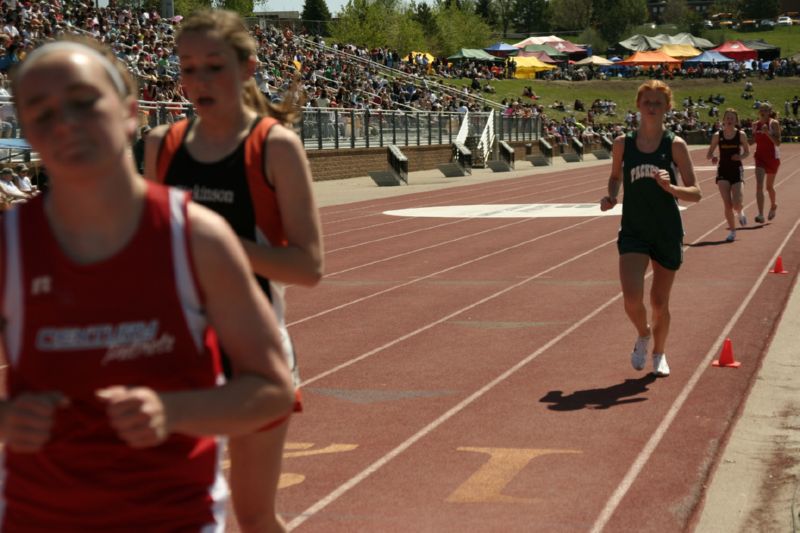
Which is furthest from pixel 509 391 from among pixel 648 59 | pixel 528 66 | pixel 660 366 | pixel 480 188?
pixel 648 59

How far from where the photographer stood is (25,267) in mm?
2211

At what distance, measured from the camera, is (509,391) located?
8.62 metres

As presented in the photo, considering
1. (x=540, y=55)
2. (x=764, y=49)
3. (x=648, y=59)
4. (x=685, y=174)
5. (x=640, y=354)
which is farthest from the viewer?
(x=764, y=49)

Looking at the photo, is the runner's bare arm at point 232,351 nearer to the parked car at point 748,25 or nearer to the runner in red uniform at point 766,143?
the runner in red uniform at point 766,143

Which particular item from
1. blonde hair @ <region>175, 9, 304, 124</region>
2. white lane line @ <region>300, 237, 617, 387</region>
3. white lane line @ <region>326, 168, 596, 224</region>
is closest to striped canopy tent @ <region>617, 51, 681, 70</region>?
white lane line @ <region>326, 168, 596, 224</region>

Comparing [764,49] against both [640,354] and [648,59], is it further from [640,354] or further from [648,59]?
[640,354]

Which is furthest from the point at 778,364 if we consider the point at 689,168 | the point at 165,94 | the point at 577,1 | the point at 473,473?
the point at 577,1

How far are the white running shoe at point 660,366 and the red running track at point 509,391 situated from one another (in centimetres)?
8

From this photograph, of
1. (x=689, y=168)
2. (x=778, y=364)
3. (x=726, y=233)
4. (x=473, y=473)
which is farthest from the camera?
(x=726, y=233)

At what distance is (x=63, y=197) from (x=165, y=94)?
93.7 ft

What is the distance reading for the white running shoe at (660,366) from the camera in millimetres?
8977

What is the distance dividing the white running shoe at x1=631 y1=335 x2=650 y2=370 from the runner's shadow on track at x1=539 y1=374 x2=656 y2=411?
0.53 feet

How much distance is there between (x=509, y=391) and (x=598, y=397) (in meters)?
0.61

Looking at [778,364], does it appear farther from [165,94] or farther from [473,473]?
[165,94]
